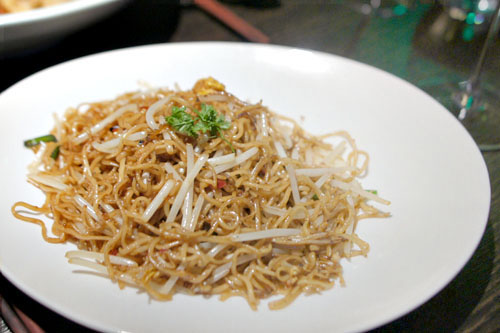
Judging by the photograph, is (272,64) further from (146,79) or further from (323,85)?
(146,79)

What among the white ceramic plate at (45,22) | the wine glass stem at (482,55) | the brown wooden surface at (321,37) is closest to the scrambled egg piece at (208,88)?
the white ceramic plate at (45,22)

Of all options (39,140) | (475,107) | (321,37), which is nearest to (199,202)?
(39,140)

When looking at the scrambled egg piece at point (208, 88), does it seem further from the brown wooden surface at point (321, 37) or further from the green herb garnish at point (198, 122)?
the brown wooden surface at point (321, 37)

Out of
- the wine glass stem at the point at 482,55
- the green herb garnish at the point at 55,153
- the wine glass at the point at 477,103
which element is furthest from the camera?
the wine glass at the point at 477,103

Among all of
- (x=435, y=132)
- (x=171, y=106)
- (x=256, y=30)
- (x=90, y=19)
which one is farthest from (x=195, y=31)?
(x=435, y=132)

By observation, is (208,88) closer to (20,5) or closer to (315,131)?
(315,131)

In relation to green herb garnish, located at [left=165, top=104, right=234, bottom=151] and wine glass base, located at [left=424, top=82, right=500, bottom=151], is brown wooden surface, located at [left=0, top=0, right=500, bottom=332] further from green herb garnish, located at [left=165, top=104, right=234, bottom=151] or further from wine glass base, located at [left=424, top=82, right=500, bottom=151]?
green herb garnish, located at [left=165, top=104, right=234, bottom=151]

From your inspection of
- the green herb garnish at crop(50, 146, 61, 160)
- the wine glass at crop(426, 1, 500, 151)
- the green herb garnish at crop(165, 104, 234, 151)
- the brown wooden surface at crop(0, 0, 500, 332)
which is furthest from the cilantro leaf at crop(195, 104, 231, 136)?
the wine glass at crop(426, 1, 500, 151)
